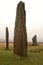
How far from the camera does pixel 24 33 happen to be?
2402cm

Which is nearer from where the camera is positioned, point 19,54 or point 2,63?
point 2,63

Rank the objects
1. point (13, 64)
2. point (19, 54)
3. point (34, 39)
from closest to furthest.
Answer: point (13, 64), point (19, 54), point (34, 39)

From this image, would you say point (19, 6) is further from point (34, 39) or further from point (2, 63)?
point (34, 39)

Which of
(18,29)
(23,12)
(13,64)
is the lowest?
(13,64)

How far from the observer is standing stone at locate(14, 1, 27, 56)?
941 inches

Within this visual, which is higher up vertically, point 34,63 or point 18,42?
point 18,42

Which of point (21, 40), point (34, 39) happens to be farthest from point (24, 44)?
point (34, 39)

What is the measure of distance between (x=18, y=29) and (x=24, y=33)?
93 centimetres

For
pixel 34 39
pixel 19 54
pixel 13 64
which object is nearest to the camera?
pixel 13 64

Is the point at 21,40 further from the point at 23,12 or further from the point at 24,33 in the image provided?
the point at 23,12

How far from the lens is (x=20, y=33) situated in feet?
78.6

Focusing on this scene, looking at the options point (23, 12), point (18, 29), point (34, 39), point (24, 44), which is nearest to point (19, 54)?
point (24, 44)

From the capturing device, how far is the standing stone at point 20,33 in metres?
23.9

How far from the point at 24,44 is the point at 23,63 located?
13.8 feet
